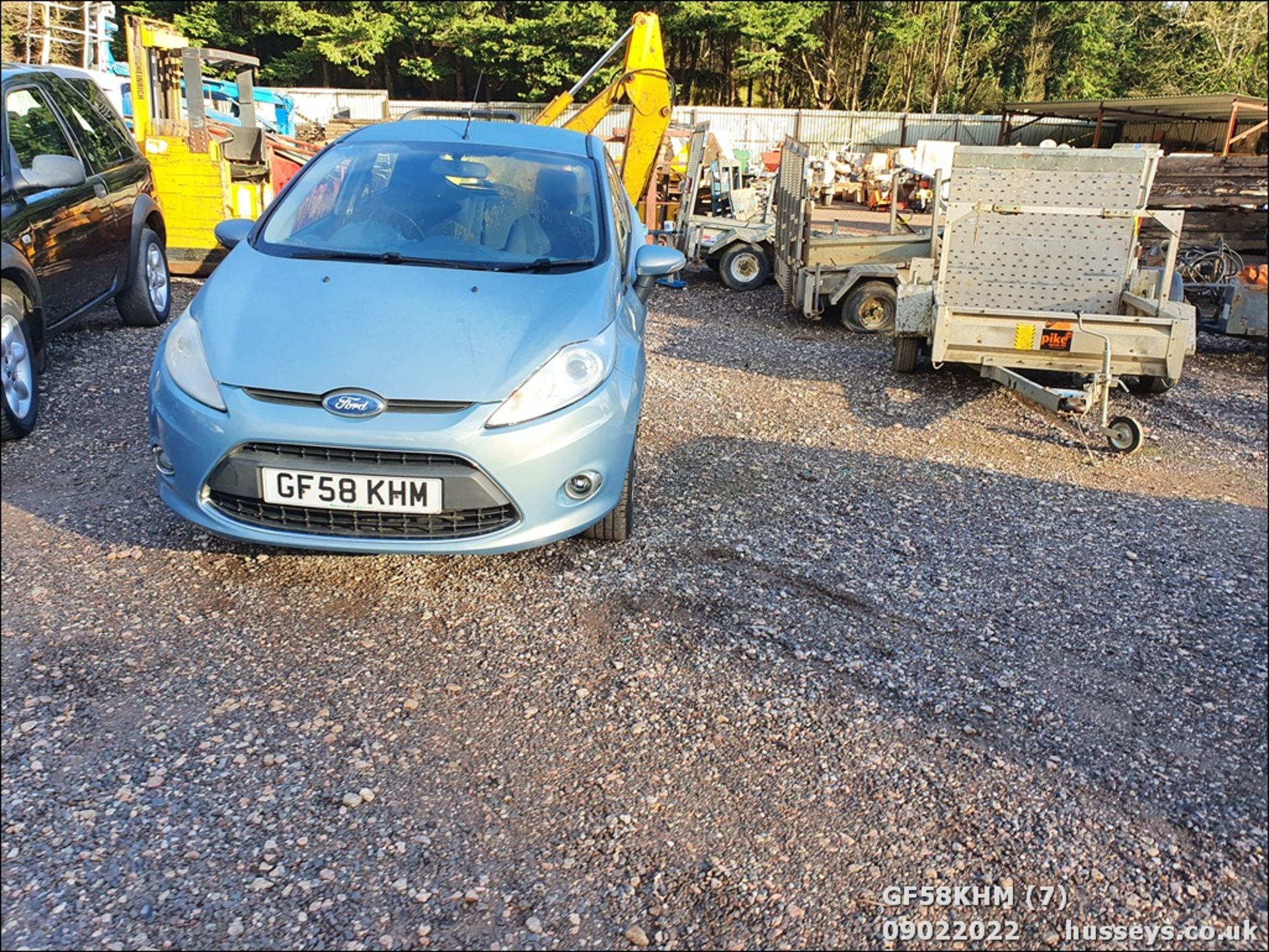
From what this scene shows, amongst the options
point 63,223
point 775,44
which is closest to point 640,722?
point 63,223

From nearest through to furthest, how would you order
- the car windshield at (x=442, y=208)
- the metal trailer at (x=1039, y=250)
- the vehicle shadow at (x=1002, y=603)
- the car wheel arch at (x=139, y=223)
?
the vehicle shadow at (x=1002, y=603) < the car windshield at (x=442, y=208) < the car wheel arch at (x=139, y=223) < the metal trailer at (x=1039, y=250)

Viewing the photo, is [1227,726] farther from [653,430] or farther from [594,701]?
[653,430]

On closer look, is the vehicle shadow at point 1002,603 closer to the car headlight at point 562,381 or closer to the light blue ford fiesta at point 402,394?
the light blue ford fiesta at point 402,394

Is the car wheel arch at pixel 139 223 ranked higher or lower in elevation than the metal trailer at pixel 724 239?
higher

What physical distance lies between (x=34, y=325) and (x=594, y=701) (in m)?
3.93

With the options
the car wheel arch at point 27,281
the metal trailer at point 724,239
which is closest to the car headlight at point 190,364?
the car wheel arch at point 27,281

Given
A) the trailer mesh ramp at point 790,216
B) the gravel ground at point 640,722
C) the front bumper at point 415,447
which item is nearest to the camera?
the gravel ground at point 640,722

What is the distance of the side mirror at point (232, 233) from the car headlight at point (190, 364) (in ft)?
2.83

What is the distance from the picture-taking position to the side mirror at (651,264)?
4762 millimetres

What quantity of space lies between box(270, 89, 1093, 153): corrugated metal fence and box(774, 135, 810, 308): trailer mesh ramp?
69.2 feet

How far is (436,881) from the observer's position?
2428mm

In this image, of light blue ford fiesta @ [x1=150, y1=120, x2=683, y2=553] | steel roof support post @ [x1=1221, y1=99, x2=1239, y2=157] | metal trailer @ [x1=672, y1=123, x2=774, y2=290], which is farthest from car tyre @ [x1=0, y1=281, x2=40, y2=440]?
steel roof support post @ [x1=1221, y1=99, x2=1239, y2=157]

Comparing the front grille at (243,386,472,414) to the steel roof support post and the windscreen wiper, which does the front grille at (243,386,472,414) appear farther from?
the steel roof support post

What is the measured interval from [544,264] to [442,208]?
688 millimetres
